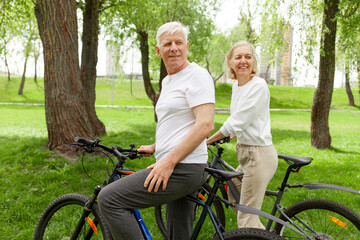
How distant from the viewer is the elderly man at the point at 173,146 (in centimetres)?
196

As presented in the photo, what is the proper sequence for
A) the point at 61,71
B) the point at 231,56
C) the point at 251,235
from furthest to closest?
1. the point at 61,71
2. the point at 231,56
3. the point at 251,235

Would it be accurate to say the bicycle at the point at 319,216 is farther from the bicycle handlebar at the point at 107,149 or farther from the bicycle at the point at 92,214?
the bicycle handlebar at the point at 107,149

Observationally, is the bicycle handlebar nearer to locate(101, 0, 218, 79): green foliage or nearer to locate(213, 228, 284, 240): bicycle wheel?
locate(213, 228, 284, 240): bicycle wheel

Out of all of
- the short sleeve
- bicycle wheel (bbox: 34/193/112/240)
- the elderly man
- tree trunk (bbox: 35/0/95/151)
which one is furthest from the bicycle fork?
tree trunk (bbox: 35/0/95/151)

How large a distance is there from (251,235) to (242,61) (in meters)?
1.65

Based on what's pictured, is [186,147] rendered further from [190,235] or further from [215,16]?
[215,16]

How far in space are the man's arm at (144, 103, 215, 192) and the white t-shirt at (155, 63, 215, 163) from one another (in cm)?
7

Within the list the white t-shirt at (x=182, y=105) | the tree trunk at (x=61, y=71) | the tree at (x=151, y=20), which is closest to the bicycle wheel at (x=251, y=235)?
the white t-shirt at (x=182, y=105)

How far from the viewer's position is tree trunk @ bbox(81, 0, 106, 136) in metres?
10.0

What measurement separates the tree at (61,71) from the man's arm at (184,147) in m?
4.96

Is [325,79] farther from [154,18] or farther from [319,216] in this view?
[319,216]

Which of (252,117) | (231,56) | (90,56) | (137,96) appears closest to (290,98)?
(137,96)

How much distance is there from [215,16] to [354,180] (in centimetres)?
1283

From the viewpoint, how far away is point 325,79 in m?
9.96
